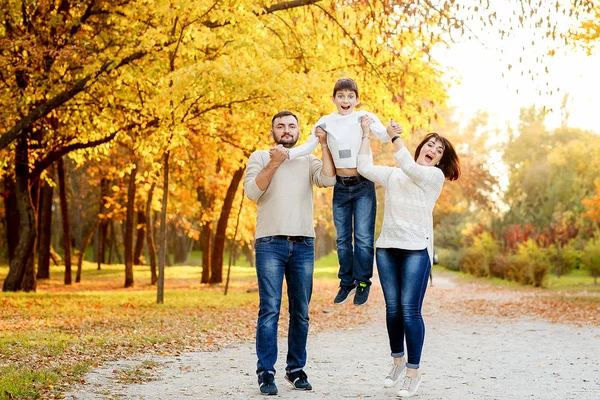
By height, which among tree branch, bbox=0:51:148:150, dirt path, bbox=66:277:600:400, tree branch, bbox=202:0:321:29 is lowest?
dirt path, bbox=66:277:600:400

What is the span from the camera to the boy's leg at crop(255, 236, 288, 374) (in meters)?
6.70

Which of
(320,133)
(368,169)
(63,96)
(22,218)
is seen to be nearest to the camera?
(368,169)

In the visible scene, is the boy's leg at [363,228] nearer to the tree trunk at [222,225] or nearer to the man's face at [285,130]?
the man's face at [285,130]

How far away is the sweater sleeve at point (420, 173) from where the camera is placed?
6.52 metres

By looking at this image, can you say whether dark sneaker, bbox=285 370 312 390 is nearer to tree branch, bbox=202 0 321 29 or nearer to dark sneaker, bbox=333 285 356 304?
dark sneaker, bbox=333 285 356 304

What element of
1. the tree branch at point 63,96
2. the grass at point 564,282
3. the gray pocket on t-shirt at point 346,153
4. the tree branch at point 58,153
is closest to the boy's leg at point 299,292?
the gray pocket on t-shirt at point 346,153

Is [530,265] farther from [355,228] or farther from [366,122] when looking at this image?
[366,122]

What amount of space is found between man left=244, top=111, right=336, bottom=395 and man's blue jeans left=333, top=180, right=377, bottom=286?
0.29 m

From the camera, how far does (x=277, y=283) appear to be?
6762 mm

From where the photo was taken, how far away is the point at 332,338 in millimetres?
12656

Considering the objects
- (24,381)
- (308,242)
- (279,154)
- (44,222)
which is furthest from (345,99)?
(44,222)

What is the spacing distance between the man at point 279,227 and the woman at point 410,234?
2.09 ft

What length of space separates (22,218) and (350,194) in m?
14.9

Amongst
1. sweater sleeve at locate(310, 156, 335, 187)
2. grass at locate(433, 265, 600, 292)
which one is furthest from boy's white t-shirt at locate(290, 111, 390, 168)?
grass at locate(433, 265, 600, 292)
